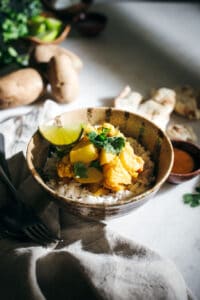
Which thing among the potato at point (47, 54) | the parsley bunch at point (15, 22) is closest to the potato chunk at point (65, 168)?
the potato at point (47, 54)

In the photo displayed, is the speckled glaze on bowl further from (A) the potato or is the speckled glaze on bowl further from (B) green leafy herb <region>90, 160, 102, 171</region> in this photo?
(A) the potato

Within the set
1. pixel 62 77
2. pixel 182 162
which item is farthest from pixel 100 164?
pixel 62 77

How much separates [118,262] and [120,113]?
43 centimetres

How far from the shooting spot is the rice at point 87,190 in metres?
0.95

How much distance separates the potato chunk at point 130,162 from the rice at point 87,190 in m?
0.03

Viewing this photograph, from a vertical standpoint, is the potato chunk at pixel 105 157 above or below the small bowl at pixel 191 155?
above

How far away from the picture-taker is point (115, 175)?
3.05 ft

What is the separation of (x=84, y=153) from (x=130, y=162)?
0.12 meters

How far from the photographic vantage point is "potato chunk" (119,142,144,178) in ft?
3.15

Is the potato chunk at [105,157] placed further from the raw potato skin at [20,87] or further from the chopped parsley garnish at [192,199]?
the raw potato skin at [20,87]

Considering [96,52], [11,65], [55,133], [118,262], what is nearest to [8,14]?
[11,65]

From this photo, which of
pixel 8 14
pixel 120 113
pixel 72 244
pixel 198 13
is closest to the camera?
pixel 72 244

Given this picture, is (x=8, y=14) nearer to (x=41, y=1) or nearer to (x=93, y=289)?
(x=41, y=1)

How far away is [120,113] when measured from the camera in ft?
3.72
